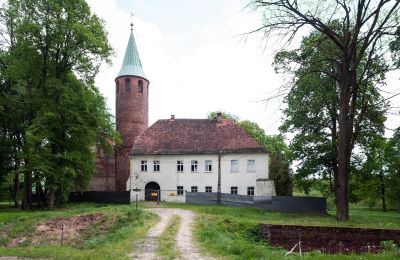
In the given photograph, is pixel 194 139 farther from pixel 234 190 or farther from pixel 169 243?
pixel 169 243

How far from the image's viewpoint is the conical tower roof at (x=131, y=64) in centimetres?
4475

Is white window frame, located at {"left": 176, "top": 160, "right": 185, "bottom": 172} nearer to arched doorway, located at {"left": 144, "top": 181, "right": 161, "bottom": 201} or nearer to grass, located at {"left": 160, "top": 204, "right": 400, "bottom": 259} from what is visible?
arched doorway, located at {"left": 144, "top": 181, "right": 161, "bottom": 201}

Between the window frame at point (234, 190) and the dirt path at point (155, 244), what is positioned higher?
the window frame at point (234, 190)

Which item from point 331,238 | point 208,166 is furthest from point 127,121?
point 331,238

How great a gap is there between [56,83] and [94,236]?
14.4 metres

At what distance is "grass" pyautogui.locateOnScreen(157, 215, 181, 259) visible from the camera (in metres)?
11.9

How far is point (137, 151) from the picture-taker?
131ft

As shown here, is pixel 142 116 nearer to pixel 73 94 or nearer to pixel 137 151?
pixel 137 151

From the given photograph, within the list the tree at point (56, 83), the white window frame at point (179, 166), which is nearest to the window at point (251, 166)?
the white window frame at point (179, 166)

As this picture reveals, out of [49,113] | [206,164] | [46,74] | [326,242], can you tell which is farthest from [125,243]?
[206,164]

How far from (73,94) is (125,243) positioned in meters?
18.2

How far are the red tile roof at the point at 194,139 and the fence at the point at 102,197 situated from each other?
6.31m

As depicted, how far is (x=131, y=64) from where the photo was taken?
4556 centimetres

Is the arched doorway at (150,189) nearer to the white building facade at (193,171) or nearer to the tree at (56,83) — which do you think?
→ the white building facade at (193,171)
